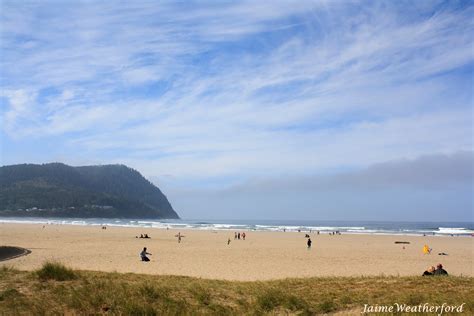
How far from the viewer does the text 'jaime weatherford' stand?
327 inches

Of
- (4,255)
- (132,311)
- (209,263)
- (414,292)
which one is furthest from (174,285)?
(4,255)

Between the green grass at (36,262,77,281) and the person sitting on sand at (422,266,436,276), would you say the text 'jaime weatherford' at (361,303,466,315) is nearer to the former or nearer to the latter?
the person sitting on sand at (422,266,436,276)

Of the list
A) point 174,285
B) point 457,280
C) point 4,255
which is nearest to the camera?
point 174,285

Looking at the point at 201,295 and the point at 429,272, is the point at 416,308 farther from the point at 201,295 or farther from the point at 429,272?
the point at 429,272

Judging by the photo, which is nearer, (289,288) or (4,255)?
(289,288)

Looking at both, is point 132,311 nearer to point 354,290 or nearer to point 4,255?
point 354,290

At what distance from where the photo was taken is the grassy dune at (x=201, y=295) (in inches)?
338

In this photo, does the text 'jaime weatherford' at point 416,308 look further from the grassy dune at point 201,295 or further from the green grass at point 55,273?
the green grass at point 55,273

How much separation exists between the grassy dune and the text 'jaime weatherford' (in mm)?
245

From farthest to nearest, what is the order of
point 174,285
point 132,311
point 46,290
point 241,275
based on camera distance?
point 241,275
point 174,285
point 46,290
point 132,311

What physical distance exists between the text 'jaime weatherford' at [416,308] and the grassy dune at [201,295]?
245 millimetres

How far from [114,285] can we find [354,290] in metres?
6.07

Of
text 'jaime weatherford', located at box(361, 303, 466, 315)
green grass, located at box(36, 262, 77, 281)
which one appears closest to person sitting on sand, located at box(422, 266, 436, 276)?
text 'jaime weatherford', located at box(361, 303, 466, 315)

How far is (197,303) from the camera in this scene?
941 cm
